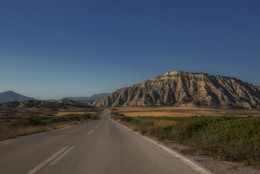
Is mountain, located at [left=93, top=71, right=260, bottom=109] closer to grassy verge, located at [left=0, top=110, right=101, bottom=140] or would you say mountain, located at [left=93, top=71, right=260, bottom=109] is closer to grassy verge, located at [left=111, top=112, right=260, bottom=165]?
grassy verge, located at [left=0, top=110, right=101, bottom=140]

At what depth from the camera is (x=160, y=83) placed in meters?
167

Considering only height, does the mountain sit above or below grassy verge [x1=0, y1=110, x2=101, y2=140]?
above

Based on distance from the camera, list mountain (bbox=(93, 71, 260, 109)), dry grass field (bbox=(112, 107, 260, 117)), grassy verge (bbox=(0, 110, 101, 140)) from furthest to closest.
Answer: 1. mountain (bbox=(93, 71, 260, 109))
2. dry grass field (bbox=(112, 107, 260, 117))
3. grassy verge (bbox=(0, 110, 101, 140))

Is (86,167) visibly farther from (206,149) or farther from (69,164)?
(206,149)

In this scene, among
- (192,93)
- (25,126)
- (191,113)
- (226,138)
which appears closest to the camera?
(226,138)

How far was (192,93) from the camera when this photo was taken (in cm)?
14325

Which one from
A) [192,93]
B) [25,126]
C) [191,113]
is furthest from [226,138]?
[192,93]

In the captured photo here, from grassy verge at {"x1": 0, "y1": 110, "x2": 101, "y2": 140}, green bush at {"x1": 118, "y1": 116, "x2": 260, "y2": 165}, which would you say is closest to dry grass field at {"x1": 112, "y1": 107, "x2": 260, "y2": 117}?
grassy verge at {"x1": 0, "y1": 110, "x2": 101, "y2": 140}

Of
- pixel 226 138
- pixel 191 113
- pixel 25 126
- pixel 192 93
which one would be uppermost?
pixel 192 93

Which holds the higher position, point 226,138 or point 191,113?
point 191,113

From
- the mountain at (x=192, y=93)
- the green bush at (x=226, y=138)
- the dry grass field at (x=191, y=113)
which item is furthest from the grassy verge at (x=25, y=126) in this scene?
the mountain at (x=192, y=93)

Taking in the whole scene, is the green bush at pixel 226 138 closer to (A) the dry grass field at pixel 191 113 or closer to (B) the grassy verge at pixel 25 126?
(B) the grassy verge at pixel 25 126

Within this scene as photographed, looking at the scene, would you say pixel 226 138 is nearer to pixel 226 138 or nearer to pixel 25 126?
pixel 226 138

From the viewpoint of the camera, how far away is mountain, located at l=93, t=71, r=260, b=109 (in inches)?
5039
